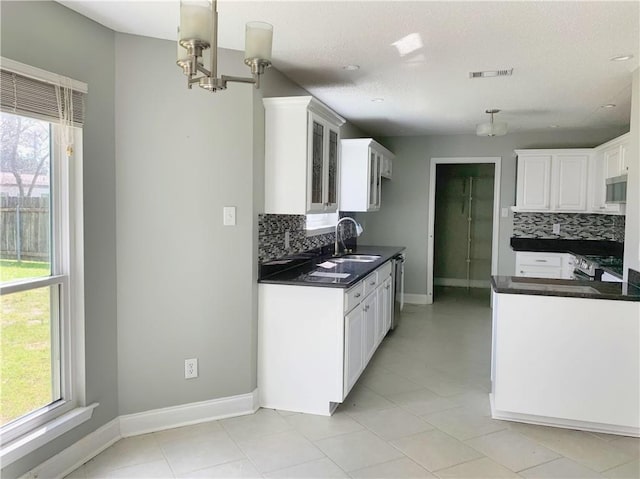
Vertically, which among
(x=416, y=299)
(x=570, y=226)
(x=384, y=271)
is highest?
(x=570, y=226)

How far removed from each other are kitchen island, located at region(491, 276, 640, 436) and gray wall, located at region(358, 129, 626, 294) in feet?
11.5

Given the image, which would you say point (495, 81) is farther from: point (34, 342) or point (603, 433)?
point (34, 342)

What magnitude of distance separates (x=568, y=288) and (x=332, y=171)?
2.01m

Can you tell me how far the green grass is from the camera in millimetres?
2268

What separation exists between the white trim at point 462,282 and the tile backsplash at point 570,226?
2.02 m

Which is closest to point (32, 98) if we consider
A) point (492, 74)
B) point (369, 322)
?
point (369, 322)

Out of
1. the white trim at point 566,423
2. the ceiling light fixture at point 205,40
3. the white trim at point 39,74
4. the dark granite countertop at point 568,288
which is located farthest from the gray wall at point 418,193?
the ceiling light fixture at point 205,40

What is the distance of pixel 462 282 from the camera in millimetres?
8469

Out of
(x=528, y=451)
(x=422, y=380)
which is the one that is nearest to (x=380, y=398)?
(x=422, y=380)

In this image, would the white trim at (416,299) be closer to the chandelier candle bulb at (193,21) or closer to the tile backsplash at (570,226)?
the tile backsplash at (570,226)

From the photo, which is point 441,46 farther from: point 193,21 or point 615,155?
point 615,155

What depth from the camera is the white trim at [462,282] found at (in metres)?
8.39

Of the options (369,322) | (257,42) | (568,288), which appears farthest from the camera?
(369,322)

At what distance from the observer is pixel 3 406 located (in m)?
2.27
